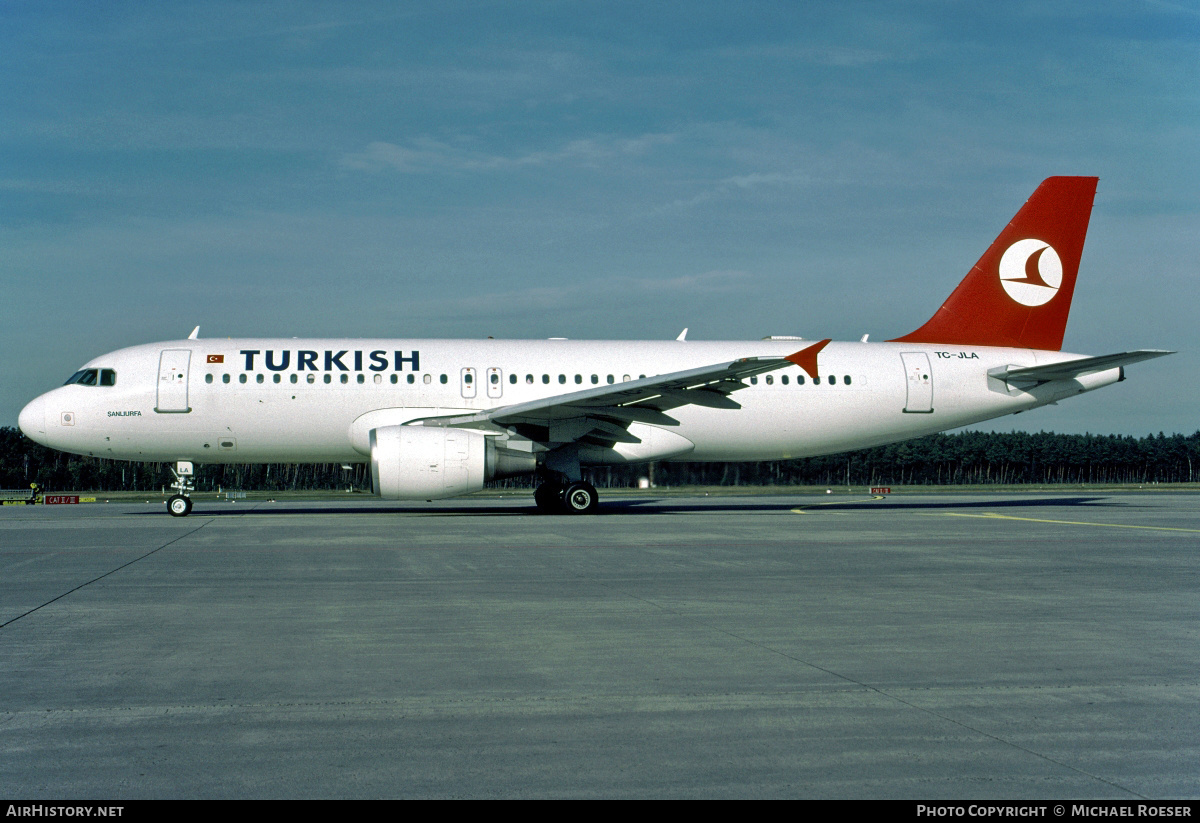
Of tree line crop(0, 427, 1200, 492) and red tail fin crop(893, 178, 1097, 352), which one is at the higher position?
red tail fin crop(893, 178, 1097, 352)

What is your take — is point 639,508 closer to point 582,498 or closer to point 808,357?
point 582,498

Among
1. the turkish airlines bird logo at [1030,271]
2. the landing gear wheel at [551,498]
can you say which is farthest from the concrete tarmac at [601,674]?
the turkish airlines bird logo at [1030,271]

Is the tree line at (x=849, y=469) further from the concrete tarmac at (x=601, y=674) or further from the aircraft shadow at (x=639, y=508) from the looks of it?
the concrete tarmac at (x=601, y=674)

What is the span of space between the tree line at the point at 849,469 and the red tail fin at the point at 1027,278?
6.55 m

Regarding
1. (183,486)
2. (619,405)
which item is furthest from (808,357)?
(183,486)

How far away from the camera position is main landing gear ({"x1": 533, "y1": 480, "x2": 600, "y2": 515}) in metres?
21.0

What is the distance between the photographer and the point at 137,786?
3.81 metres

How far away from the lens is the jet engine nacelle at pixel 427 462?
19.1 metres

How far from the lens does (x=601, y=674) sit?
18.8 feet

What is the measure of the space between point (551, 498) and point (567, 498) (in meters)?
0.57

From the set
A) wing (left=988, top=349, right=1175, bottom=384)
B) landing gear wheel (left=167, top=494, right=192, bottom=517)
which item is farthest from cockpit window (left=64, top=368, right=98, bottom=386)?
wing (left=988, top=349, right=1175, bottom=384)

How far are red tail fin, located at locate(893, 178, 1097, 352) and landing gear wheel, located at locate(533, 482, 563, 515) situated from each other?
9.35 meters

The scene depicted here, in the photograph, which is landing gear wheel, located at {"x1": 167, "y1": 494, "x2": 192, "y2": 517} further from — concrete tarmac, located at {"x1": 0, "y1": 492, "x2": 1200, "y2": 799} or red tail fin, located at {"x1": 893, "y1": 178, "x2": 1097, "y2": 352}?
red tail fin, located at {"x1": 893, "y1": 178, "x2": 1097, "y2": 352}
